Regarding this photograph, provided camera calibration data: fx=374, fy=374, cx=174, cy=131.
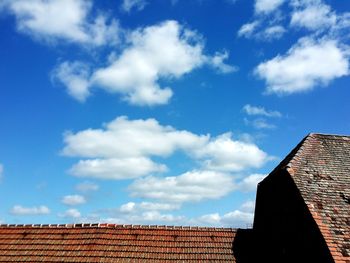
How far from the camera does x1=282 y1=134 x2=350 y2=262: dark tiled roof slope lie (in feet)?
35.9

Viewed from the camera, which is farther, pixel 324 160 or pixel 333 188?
pixel 324 160

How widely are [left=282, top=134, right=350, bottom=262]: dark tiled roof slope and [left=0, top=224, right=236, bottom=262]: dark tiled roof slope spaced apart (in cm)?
410

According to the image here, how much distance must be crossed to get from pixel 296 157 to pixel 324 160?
1219 mm

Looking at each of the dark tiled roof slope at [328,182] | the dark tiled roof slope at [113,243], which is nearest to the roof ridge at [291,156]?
the dark tiled roof slope at [328,182]

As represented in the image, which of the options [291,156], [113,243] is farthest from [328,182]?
[113,243]

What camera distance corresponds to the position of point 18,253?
1472cm

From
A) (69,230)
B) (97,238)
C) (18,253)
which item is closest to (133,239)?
(97,238)

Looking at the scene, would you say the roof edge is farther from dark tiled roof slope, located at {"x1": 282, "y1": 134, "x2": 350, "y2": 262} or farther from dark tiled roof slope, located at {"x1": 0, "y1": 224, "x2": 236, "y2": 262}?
dark tiled roof slope, located at {"x1": 0, "y1": 224, "x2": 236, "y2": 262}

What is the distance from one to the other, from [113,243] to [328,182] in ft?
28.0

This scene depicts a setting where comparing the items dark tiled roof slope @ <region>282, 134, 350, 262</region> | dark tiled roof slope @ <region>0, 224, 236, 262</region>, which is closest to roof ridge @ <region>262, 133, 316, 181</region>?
dark tiled roof slope @ <region>282, 134, 350, 262</region>

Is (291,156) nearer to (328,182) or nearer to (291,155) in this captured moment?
(291,155)

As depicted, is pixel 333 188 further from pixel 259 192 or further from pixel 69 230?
pixel 69 230

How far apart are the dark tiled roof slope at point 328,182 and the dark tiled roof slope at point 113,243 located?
4.10 m

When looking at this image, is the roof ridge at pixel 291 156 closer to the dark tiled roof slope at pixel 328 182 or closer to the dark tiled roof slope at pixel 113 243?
the dark tiled roof slope at pixel 328 182
